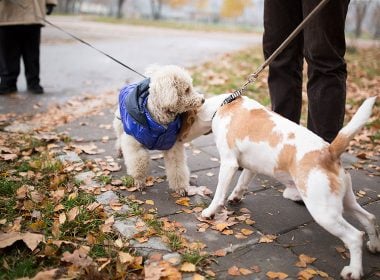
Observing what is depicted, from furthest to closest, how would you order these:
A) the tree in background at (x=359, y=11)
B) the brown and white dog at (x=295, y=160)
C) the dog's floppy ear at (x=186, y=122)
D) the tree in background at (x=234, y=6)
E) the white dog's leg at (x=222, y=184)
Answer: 1. the tree in background at (x=234, y=6)
2. the tree in background at (x=359, y=11)
3. the dog's floppy ear at (x=186, y=122)
4. the white dog's leg at (x=222, y=184)
5. the brown and white dog at (x=295, y=160)

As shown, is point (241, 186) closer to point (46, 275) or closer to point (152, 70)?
point (152, 70)

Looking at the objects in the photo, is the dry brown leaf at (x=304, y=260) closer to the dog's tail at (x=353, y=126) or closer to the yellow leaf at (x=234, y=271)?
the yellow leaf at (x=234, y=271)

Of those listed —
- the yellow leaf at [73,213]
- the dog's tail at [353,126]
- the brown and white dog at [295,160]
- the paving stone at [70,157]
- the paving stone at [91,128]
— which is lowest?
the yellow leaf at [73,213]

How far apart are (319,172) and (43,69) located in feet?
26.1

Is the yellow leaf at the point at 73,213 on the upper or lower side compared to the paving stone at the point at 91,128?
lower

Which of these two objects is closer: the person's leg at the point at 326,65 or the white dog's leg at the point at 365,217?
the white dog's leg at the point at 365,217

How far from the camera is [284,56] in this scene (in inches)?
150

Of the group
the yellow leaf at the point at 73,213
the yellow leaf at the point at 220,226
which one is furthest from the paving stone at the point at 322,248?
the yellow leaf at the point at 73,213

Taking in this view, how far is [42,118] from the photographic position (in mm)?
5613

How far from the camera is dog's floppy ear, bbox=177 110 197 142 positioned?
3.46 metres

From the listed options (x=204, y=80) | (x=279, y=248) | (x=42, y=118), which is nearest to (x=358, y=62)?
(x=204, y=80)

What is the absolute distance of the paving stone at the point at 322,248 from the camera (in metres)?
2.55

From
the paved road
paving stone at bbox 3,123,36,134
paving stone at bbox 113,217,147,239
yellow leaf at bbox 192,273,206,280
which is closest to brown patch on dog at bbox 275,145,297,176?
yellow leaf at bbox 192,273,206,280

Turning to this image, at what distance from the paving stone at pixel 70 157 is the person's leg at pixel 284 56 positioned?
7.08 feet
